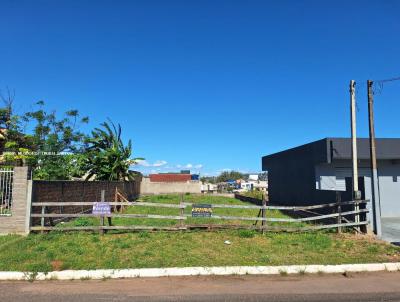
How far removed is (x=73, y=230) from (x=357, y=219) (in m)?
9.67

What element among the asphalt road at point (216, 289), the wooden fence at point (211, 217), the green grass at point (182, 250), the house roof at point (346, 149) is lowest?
the asphalt road at point (216, 289)

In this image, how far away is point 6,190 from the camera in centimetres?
1291

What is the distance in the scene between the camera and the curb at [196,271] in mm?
7758

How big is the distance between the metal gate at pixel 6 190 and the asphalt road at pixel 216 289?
6.01 metres

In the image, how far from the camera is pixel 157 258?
9086mm

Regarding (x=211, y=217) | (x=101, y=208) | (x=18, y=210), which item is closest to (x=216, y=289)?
(x=211, y=217)

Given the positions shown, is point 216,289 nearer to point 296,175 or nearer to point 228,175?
point 296,175

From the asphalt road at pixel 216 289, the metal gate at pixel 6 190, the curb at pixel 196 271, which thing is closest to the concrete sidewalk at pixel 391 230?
the curb at pixel 196 271

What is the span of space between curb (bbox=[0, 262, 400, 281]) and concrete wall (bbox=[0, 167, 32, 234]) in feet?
16.5

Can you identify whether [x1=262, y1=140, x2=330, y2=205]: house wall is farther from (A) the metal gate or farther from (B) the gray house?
(A) the metal gate

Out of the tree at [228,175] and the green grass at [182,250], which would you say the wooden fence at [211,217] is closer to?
the green grass at [182,250]

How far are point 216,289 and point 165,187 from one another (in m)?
47.5

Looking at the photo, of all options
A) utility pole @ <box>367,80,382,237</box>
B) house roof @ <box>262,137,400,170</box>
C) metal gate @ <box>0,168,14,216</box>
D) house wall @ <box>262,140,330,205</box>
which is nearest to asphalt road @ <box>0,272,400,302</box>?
utility pole @ <box>367,80,382,237</box>

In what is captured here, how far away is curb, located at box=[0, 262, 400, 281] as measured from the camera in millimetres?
7758
